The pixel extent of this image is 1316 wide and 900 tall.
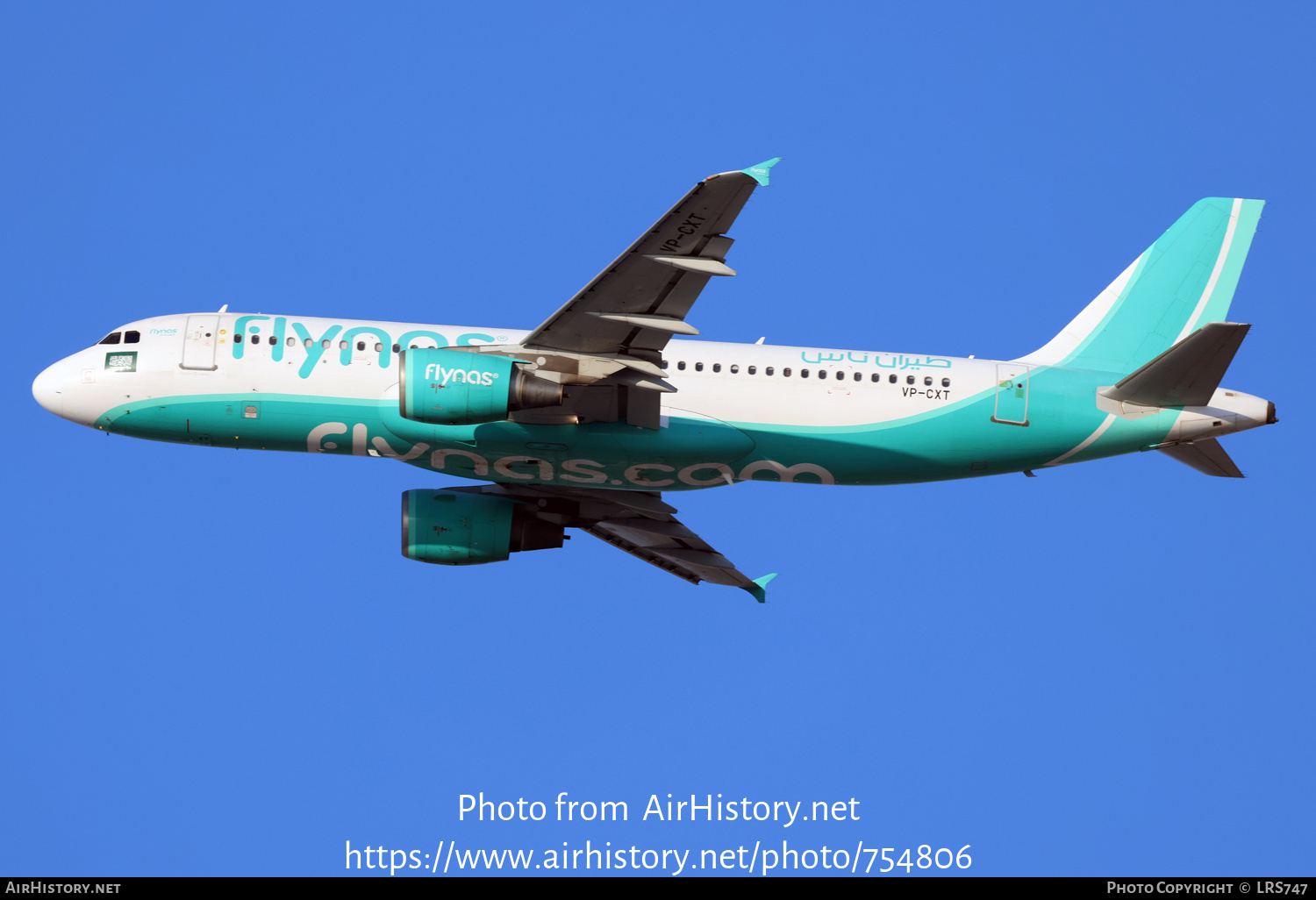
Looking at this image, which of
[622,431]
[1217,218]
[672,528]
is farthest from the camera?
[672,528]

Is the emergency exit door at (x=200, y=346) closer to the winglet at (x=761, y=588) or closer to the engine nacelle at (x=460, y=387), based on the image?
the engine nacelle at (x=460, y=387)

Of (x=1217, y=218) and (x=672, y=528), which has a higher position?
(x=1217, y=218)

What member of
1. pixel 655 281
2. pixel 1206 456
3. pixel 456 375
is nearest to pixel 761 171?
pixel 655 281

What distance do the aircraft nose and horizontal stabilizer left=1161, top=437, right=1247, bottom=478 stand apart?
30.5 metres

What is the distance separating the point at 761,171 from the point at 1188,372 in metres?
13.8

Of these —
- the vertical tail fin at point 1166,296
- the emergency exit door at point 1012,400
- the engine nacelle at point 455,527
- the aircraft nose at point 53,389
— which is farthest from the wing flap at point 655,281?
the aircraft nose at point 53,389

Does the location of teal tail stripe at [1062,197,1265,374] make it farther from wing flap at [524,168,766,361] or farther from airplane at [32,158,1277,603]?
wing flap at [524,168,766,361]

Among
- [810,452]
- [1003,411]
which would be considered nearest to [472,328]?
[810,452]

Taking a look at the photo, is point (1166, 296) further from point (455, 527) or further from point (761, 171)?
point (455, 527)

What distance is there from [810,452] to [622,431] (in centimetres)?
521

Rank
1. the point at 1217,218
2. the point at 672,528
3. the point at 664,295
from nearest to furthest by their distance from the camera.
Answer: the point at 664,295 → the point at 1217,218 → the point at 672,528
